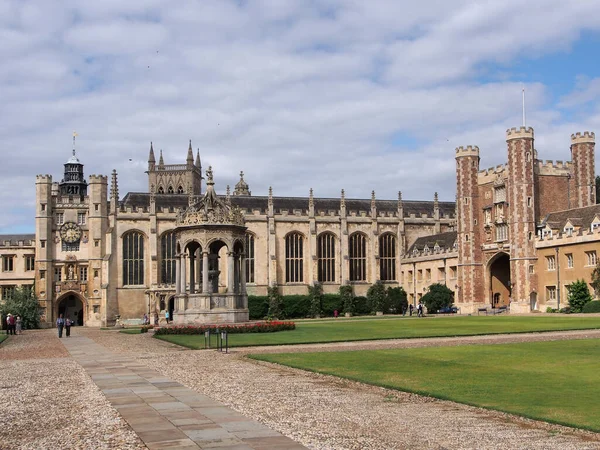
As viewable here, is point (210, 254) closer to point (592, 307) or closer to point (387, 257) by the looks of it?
point (592, 307)

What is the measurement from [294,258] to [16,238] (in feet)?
97.6

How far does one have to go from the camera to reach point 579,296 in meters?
56.1

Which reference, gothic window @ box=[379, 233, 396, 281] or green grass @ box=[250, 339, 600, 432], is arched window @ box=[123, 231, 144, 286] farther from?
green grass @ box=[250, 339, 600, 432]

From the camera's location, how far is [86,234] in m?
76.3

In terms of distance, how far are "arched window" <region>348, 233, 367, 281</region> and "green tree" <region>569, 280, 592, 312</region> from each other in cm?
2924

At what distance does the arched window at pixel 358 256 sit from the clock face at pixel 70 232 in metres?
28.2

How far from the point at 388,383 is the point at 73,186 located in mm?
77811

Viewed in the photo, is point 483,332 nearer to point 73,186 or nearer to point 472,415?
point 472,415

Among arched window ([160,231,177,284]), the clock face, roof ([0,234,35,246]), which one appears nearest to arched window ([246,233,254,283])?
arched window ([160,231,177,284])

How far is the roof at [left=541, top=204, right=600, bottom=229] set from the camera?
59594 millimetres

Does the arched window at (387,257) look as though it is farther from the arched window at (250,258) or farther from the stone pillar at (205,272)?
the stone pillar at (205,272)

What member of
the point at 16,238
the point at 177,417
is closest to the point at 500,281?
the point at 16,238

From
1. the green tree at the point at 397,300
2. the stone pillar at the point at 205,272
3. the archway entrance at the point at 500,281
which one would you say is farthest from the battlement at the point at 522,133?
the stone pillar at the point at 205,272

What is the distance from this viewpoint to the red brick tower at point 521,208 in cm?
6481
